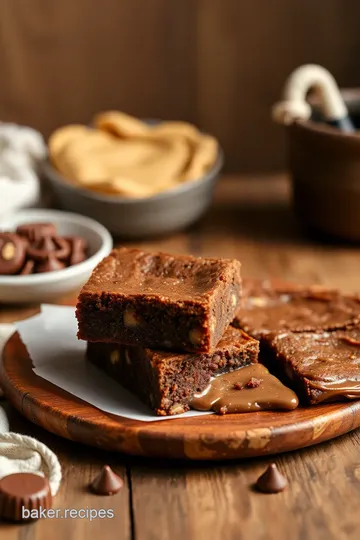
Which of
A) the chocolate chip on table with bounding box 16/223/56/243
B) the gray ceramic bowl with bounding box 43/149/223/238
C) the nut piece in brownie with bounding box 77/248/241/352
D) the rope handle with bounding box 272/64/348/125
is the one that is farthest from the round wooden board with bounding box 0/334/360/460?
the rope handle with bounding box 272/64/348/125

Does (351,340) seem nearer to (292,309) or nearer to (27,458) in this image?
(292,309)

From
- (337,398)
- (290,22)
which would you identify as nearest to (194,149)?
(290,22)

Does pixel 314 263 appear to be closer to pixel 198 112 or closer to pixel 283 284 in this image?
pixel 283 284

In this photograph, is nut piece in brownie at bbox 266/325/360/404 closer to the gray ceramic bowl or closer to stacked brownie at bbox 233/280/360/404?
stacked brownie at bbox 233/280/360/404

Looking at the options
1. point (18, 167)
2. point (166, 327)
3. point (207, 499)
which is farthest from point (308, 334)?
point (18, 167)

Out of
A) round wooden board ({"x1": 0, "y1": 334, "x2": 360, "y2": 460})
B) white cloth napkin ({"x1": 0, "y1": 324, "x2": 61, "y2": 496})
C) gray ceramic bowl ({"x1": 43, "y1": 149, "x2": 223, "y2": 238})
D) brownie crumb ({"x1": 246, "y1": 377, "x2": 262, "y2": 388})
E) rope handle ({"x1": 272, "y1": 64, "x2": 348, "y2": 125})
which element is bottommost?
gray ceramic bowl ({"x1": 43, "y1": 149, "x2": 223, "y2": 238})

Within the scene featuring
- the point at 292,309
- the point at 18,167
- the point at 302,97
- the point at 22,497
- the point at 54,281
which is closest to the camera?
the point at 22,497

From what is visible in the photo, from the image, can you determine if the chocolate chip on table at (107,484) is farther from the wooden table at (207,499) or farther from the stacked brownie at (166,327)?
the stacked brownie at (166,327)
